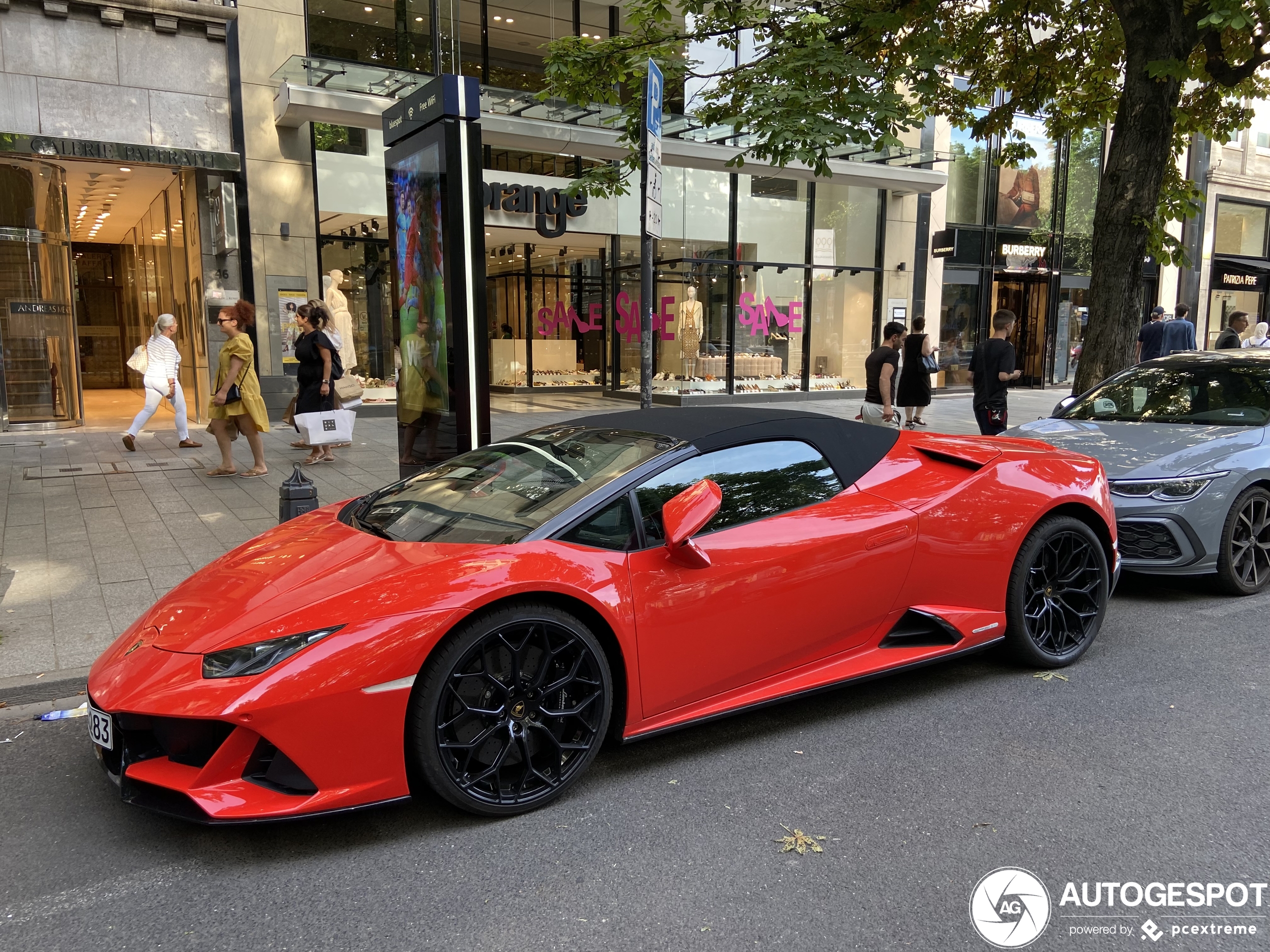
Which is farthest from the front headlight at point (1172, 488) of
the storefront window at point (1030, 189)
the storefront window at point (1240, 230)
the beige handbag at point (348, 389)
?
the storefront window at point (1240, 230)

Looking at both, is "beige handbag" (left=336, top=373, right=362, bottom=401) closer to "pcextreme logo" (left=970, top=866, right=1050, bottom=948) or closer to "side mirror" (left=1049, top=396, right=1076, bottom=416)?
"side mirror" (left=1049, top=396, right=1076, bottom=416)

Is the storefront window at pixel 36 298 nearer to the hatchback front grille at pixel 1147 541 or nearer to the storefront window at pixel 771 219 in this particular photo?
the storefront window at pixel 771 219

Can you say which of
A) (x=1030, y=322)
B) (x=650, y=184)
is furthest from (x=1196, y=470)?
(x=1030, y=322)

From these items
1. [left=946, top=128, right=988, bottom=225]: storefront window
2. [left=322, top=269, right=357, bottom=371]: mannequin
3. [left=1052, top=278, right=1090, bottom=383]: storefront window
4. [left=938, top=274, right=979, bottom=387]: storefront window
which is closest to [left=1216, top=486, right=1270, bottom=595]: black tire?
[left=322, top=269, right=357, bottom=371]: mannequin

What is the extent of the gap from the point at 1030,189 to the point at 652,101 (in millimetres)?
20404

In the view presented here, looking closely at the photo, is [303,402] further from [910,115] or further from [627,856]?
[627,856]

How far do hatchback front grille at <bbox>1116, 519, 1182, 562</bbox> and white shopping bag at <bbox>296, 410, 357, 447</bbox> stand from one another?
7784 mm

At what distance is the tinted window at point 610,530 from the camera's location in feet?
10.5

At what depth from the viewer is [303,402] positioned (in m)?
10.1

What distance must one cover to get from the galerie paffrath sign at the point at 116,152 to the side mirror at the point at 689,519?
1241 centimetres

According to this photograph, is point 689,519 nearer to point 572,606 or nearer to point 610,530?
point 610,530

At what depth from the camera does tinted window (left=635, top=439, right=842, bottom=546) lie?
3361 millimetres

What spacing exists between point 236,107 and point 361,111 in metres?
1.86

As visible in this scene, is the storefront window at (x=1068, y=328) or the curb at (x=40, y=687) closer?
the curb at (x=40, y=687)
